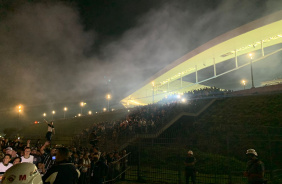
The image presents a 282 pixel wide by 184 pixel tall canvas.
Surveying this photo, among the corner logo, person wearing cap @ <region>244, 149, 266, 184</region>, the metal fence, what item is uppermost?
the corner logo

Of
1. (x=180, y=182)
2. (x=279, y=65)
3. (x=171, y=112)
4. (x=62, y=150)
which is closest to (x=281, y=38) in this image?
(x=279, y=65)

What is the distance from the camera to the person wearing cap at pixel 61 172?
2.87 meters

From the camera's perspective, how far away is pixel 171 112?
1820 centimetres

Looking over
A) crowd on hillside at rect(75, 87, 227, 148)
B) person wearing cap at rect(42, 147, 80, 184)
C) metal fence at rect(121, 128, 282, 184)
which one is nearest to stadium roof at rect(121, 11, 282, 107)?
crowd on hillside at rect(75, 87, 227, 148)

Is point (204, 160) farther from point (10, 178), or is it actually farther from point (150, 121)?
point (10, 178)

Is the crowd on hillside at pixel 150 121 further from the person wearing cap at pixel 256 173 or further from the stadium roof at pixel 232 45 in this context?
the person wearing cap at pixel 256 173

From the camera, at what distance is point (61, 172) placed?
298 cm

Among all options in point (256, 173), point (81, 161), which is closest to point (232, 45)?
point (256, 173)

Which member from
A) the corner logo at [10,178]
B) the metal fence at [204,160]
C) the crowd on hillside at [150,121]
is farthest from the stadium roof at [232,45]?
the corner logo at [10,178]

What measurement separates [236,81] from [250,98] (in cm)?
1963

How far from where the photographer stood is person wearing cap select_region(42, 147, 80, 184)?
9.41ft

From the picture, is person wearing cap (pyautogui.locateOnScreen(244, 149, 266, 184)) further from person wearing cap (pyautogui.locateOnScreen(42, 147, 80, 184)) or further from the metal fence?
person wearing cap (pyautogui.locateOnScreen(42, 147, 80, 184))

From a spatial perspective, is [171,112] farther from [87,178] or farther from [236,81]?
[236,81]

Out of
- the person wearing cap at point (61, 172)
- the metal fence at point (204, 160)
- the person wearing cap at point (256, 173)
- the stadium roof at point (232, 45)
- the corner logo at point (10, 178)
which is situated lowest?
the metal fence at point (204, 160)
